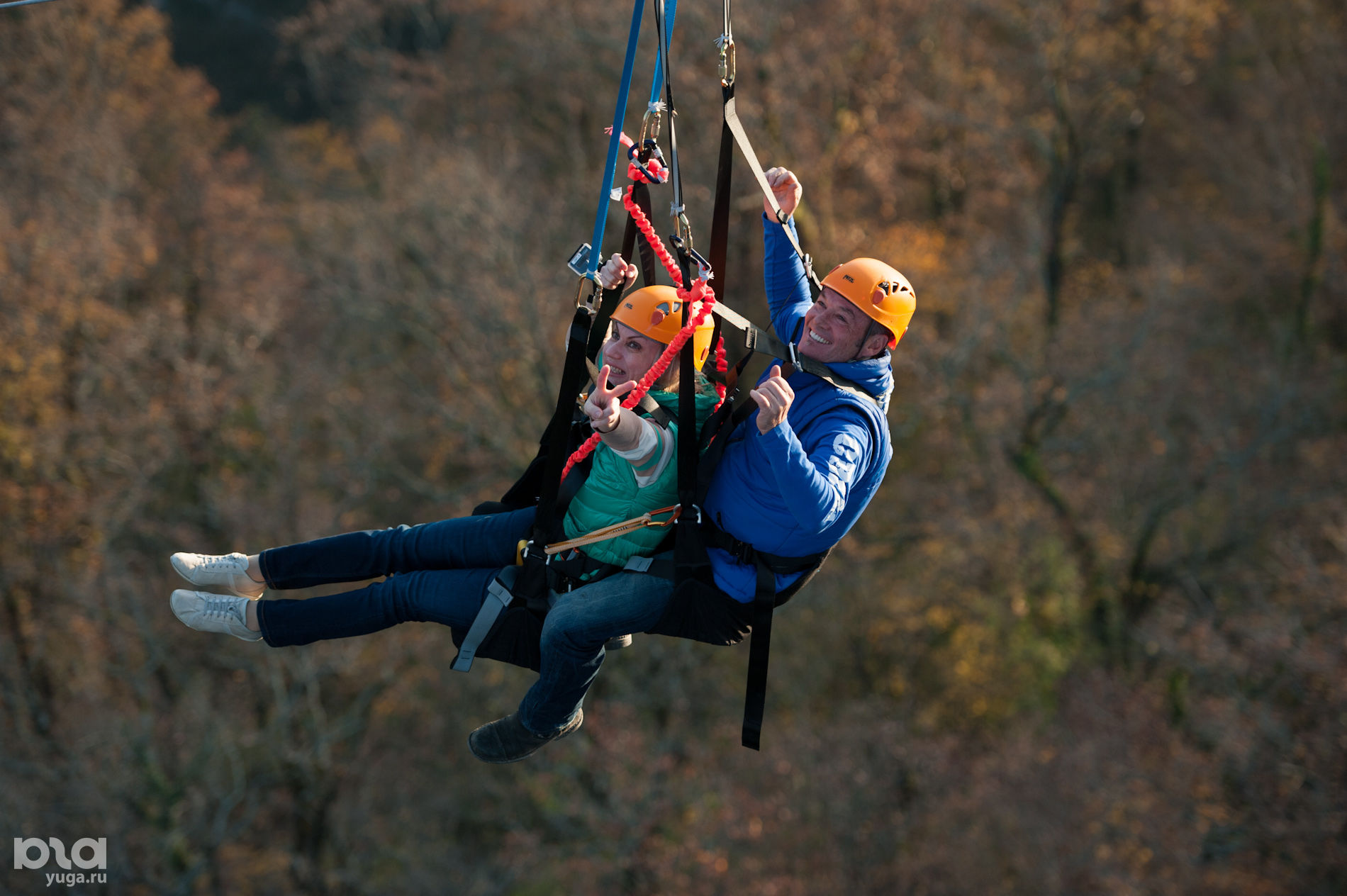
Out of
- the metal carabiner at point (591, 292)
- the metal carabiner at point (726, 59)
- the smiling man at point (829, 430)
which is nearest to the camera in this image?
the smiling man at point (829, 430)

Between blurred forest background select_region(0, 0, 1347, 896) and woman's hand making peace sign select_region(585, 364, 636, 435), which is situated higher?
woman's hand making peace sign select_region(585, 364, 636, 435)

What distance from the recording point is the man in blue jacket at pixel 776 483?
10.7ft

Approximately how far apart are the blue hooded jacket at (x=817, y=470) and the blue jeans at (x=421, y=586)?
0.29 m

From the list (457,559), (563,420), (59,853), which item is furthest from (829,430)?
(59,853)

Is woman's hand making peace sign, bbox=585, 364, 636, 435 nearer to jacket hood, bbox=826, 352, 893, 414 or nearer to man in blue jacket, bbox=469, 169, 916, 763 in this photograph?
man in blue jacket, bbox=469, 169, 916, 763

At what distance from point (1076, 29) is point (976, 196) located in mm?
3040

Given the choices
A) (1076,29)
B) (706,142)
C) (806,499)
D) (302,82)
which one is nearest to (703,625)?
(806,499)

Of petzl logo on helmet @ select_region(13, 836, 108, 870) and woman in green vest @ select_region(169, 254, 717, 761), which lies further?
petzl logo on helmet @ select_region(13, 836, 108, 870)

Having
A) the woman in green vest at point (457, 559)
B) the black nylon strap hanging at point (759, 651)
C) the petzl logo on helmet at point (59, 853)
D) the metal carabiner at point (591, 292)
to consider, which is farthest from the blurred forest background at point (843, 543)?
the metal carabiner at point (591, 292)

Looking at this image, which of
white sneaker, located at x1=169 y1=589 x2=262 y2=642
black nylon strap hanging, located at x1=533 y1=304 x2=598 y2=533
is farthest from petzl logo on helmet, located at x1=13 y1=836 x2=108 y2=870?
black nylon strap hanging, located at x1=533 y1=304 x2=598 y2=533

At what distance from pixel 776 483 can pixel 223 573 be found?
1.76 metres

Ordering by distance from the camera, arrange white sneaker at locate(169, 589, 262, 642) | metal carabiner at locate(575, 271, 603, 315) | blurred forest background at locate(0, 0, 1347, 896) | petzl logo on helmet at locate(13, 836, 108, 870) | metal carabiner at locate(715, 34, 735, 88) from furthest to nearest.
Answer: blurred forest background at locate(0, 0, 1347, 896)
petzl logo on helmet at locate(13, 836, 108, 870)
white sneaker at locate(169, 589, 262, 642)
metal carabiner at locate(715, 34, 735, 88)
metal carabiner at locate(575, 271, 603, 315)

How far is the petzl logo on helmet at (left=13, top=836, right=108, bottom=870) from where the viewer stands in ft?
45.2

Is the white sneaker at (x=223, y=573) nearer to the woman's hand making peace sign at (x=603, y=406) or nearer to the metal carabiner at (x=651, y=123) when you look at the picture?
the woman's hand making peace sign at (x=603, y=406)
